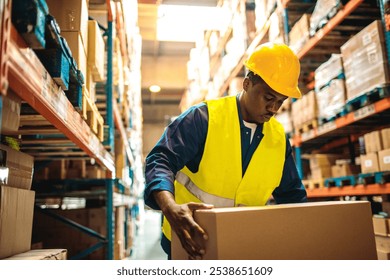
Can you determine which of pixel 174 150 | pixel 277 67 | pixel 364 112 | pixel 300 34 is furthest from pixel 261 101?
pixel 300 34

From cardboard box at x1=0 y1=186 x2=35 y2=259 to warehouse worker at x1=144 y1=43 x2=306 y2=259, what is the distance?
0.68 m

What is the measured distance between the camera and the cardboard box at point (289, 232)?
1320mm

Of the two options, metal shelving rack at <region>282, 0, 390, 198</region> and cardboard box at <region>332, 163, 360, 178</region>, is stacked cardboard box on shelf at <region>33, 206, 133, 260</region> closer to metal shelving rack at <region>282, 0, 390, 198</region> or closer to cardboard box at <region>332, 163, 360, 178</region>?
metal shelving rack at <region>282, 0, 390, 198</region>

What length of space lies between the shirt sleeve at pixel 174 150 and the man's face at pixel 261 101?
0.27 metres

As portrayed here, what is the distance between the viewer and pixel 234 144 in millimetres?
1928

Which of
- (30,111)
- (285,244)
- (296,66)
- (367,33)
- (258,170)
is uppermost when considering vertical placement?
(367,33)

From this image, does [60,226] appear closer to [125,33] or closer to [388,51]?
[125,33]

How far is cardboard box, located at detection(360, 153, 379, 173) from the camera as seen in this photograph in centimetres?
334

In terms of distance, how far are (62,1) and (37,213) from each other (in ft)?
9.06

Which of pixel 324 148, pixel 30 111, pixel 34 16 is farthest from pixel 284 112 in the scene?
pixel 34 16

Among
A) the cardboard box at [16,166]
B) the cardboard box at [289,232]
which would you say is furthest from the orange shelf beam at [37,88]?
the cardboard box at [289,232]

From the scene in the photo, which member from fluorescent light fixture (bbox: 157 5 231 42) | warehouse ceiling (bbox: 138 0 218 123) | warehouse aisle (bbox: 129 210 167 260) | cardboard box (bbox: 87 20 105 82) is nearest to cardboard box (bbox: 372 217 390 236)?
cardboard box (bbox: 87 20 105 82)

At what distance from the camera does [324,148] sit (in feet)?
18.4
